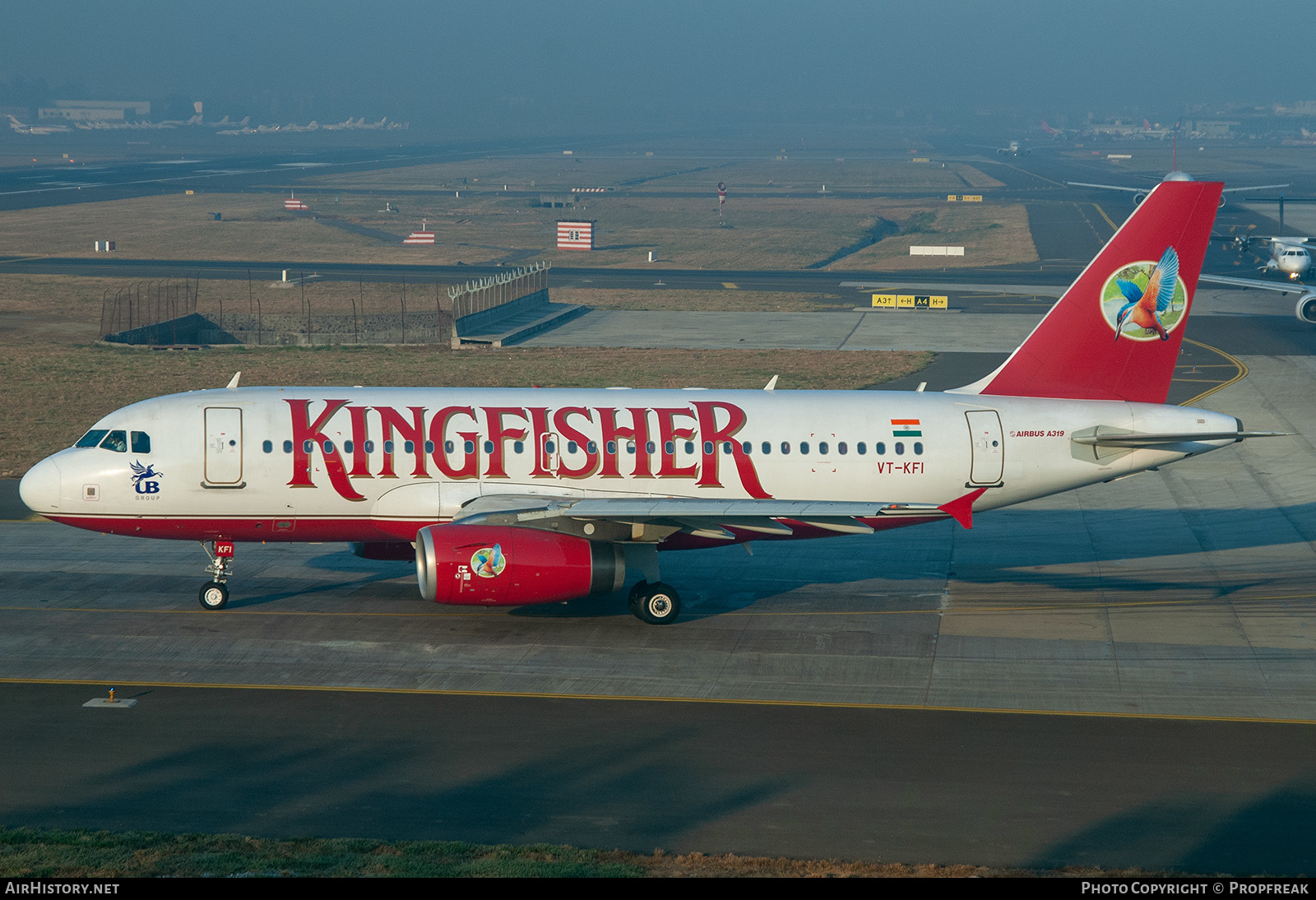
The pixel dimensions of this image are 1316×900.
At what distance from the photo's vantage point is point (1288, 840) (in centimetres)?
1838

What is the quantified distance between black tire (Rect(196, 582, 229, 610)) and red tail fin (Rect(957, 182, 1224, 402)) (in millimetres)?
20288

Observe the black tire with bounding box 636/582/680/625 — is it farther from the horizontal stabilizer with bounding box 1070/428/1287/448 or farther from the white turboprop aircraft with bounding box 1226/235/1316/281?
the white turboprop aircraft with bounding box 1226/235/1316/281

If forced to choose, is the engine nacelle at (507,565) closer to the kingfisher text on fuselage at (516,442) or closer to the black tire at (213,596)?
the kingfisher text on fuselage at (516,442)

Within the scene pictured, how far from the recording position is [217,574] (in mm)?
30125

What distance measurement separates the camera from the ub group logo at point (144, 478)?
29.0 m

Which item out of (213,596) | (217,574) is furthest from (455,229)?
(213,596)

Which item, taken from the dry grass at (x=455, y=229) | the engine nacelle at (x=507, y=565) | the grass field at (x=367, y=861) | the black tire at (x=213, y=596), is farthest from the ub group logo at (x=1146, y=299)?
the dry grass at (x=455, y=229)

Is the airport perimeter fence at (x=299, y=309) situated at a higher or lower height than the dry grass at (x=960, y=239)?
lower

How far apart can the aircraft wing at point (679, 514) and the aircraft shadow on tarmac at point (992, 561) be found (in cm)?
212

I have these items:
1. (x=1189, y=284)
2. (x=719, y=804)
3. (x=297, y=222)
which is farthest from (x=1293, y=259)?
(x=297, y=222)

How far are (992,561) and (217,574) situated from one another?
20750mm

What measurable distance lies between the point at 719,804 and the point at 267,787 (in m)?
7.41

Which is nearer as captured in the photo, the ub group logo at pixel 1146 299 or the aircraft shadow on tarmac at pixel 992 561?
the ub group logo at pixel 1146 299

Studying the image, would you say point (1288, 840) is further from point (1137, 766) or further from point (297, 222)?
point (297, 222)
